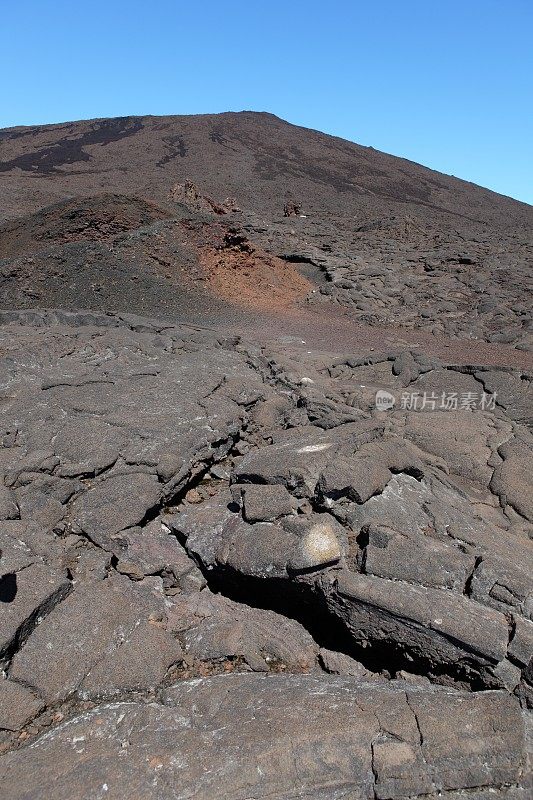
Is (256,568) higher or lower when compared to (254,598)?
higher

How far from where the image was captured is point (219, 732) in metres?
2.32

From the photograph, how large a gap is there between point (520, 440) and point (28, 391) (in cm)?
411

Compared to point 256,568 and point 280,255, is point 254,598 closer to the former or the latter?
point 256,568

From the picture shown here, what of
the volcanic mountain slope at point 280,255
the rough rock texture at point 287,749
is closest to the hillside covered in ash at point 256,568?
the rough rock texture at point 287,749

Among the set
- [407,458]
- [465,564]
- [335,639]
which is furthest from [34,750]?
[407,458]

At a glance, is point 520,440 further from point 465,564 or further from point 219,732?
point 219,732

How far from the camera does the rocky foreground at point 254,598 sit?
2.22 m
